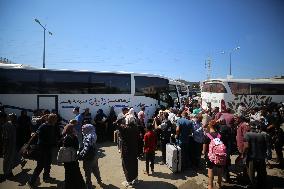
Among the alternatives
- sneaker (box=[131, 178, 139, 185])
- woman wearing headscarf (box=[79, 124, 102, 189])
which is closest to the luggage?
woman wearing headscarf (box=[79, 124, 102, 189])

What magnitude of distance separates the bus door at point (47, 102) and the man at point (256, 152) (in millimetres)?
10030

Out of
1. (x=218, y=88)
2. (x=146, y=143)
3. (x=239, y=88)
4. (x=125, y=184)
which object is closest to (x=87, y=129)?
(x=125, y=184)

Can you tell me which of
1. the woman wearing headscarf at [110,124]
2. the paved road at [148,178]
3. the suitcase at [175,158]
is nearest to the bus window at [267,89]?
the woman wearing headscarf at [110,124]

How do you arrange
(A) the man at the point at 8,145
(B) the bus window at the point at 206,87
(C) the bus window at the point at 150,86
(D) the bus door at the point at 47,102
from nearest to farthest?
(A) the man at the point at 8,145
(D) the bus door at the point at 47,102
(C) the bus window at the point at 150,86
(B) the bus window at the point at 206,87

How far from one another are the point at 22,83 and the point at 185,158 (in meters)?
9.14

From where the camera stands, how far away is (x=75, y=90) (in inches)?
555

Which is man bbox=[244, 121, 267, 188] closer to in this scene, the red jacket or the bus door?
the red jacket

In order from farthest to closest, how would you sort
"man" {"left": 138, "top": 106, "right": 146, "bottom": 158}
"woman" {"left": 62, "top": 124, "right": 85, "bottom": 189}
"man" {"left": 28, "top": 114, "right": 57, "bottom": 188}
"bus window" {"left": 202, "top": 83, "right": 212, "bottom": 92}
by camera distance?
"bus window" {"left": 202, "top": 83, "right": 212, "bottom": 92}, "man" {"left": 138, "top": 106, "right": 146, "bottom": 158}, "man" {"left": 28, "top": 114, "right": 57, "bottom": 188}, "woman" {"left": 62, "top": 124, "right": 85, "bottom": 189}

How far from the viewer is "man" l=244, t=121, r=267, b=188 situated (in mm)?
6852

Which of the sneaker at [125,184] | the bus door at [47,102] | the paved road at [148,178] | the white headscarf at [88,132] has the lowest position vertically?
the paved road at [148,178]

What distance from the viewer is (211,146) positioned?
691 centimetres

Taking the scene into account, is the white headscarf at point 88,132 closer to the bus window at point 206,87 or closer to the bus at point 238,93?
the bus at point 238,93

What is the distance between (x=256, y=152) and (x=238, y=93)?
54.4 ft

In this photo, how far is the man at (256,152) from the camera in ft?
22.5
